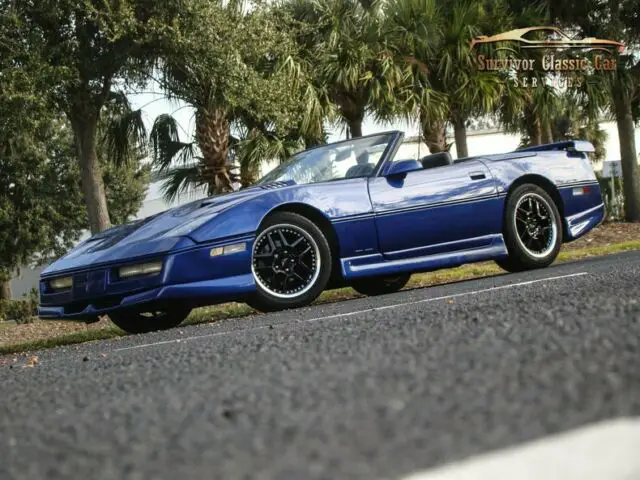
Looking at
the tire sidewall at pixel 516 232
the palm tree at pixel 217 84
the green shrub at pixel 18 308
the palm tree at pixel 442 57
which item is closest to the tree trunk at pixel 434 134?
the palm tree at pixel 442 57

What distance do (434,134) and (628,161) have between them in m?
4.80

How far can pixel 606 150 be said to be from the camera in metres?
37.2

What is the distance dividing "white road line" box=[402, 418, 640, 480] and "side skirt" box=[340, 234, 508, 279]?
5505mm

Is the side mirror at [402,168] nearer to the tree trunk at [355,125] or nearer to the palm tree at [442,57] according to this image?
the palm tree at [442,57]

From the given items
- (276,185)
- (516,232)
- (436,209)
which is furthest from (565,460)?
(516,232)

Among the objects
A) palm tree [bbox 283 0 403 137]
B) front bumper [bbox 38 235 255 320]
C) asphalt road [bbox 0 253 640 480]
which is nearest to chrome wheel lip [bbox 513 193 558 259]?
front bumper [bbox 38 235 255 320]

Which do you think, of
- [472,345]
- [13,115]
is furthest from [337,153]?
[13,115]

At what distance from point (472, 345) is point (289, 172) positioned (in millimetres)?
5235

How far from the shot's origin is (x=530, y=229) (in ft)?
27.1

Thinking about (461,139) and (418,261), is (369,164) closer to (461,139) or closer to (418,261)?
(418,261)

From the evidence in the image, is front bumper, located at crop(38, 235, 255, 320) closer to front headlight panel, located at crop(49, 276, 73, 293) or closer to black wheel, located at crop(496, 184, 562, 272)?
front headlight panel, located at crop(49, 276, 73, 293)

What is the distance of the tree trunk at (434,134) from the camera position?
18875 mm

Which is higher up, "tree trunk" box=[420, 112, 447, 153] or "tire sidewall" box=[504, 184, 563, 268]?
"tree trunk" box=[420, 112, 447, 153]

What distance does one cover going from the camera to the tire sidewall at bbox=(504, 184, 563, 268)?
807 centimetres
